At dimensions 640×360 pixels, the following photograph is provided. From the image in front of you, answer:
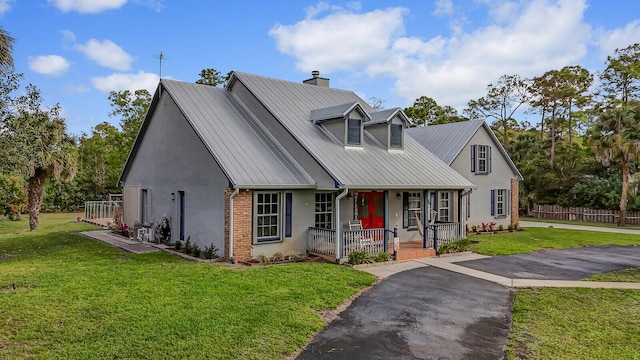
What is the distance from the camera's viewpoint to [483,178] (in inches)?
982

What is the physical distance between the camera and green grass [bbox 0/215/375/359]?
6.44m

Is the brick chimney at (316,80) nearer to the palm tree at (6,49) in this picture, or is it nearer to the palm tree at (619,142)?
the palm tree at (6,49)

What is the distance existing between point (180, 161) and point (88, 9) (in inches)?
280

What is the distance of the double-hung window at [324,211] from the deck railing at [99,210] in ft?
58.0

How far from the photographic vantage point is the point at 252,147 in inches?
610

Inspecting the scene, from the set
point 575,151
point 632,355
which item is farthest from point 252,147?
point 575,151

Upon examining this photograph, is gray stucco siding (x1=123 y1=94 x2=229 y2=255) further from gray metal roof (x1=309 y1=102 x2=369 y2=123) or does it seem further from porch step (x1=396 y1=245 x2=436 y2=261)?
porch step (x1=396 y1=245 x2=436 y2=261)

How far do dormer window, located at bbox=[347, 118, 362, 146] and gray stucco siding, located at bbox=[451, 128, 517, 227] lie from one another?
29.7 feet

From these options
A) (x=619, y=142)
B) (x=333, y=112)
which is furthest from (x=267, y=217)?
(x=619, y=142)

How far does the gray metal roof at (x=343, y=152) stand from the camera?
1466 cm

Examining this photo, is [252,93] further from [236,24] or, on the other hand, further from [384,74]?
[384,74]

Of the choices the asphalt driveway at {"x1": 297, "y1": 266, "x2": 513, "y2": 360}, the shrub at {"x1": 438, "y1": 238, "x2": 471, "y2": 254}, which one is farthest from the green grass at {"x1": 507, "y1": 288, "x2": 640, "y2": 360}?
the shrub at {"x1": 438, "y1": 238, "x2": 471, "y2": 254}

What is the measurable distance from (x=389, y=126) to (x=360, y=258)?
258 inches

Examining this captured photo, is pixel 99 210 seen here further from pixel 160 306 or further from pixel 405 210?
pixel 160 306
